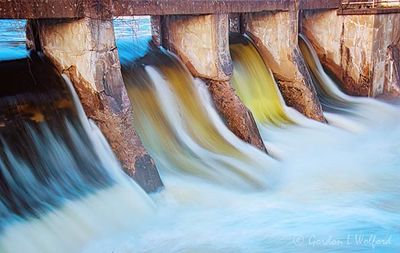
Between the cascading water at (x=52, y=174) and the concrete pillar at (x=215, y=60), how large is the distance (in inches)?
82.0

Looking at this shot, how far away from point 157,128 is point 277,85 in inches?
119

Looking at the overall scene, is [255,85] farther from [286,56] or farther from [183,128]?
[183,128]

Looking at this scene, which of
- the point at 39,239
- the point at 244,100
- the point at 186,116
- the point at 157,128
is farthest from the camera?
the point at 244,100

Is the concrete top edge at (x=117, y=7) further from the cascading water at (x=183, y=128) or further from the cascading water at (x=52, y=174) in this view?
the cascading water at (x=183, y=128)

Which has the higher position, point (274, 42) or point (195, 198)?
point (274, 42)

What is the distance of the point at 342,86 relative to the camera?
29.4ft

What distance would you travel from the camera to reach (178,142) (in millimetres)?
5582

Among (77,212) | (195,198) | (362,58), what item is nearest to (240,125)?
(195,198)

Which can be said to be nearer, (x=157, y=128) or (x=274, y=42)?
(x=157, y=128)

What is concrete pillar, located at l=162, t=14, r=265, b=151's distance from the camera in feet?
20.0

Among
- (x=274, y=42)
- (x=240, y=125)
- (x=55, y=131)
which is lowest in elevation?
(x=240, y=125)

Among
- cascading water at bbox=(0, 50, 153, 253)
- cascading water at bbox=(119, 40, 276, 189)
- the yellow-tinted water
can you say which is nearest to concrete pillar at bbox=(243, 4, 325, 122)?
the yellow-tinted water

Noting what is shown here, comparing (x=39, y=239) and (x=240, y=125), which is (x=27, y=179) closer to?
(x=39, y=239)

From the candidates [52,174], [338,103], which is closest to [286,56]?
[338,103]
